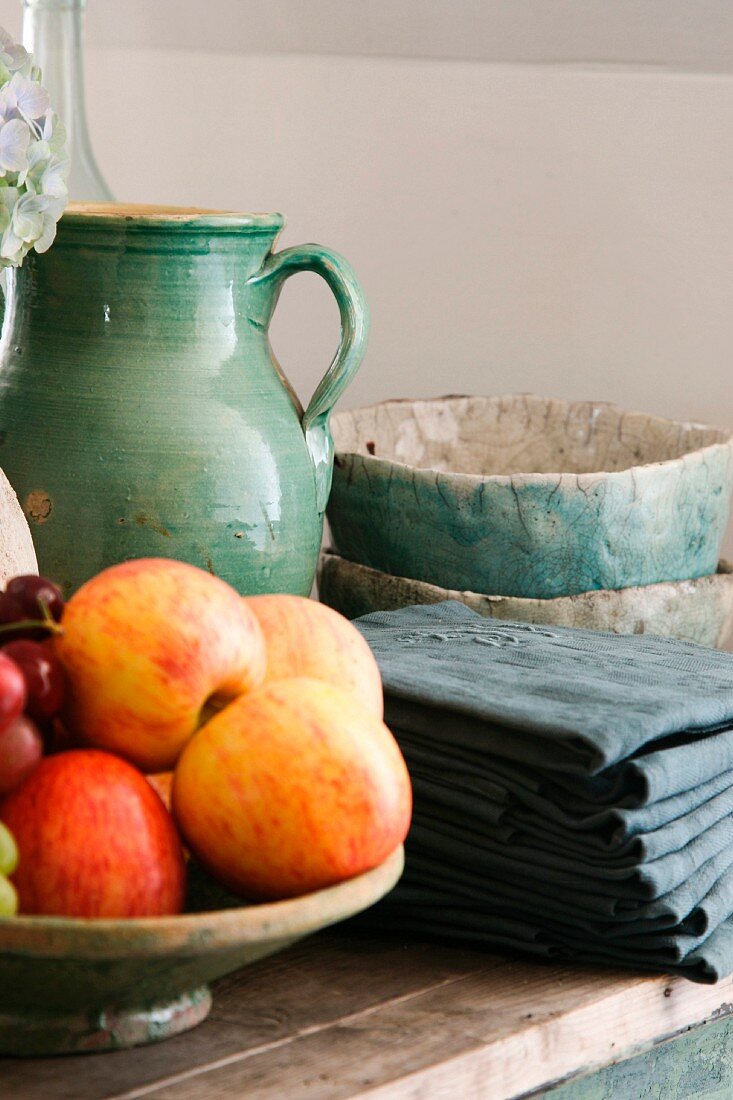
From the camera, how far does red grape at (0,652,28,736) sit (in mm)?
415

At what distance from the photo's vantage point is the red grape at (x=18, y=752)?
0.44 meters

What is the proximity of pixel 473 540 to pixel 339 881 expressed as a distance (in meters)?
0.46

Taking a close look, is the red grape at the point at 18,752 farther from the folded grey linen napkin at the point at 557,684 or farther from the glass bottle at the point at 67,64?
the glass bottle at the point at 67,64

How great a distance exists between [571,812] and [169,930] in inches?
8.7

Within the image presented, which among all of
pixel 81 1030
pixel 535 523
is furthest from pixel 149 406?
pixel 81 1030

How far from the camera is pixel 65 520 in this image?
2.45 feet

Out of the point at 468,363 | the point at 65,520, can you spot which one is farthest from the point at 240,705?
the point at 468,363

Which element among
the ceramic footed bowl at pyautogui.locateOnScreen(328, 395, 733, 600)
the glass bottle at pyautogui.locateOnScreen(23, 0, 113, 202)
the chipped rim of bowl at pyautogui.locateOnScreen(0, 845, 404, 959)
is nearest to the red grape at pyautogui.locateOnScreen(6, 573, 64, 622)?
the chipped rim of bowl at pyautogui.locateOnScreen(0, 845, 404, 959)

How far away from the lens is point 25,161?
2.17ft

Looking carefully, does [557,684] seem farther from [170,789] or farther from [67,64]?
[67,64]

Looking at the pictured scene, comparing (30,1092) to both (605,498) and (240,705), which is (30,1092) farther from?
(605,498)

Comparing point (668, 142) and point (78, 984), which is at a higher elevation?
point (668, 142)

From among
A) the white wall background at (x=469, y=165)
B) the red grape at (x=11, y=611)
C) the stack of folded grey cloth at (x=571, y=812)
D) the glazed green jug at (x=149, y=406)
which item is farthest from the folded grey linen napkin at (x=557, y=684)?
the white wall background at (x=469, y=165)

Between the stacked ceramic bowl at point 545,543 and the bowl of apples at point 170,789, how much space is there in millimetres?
413
